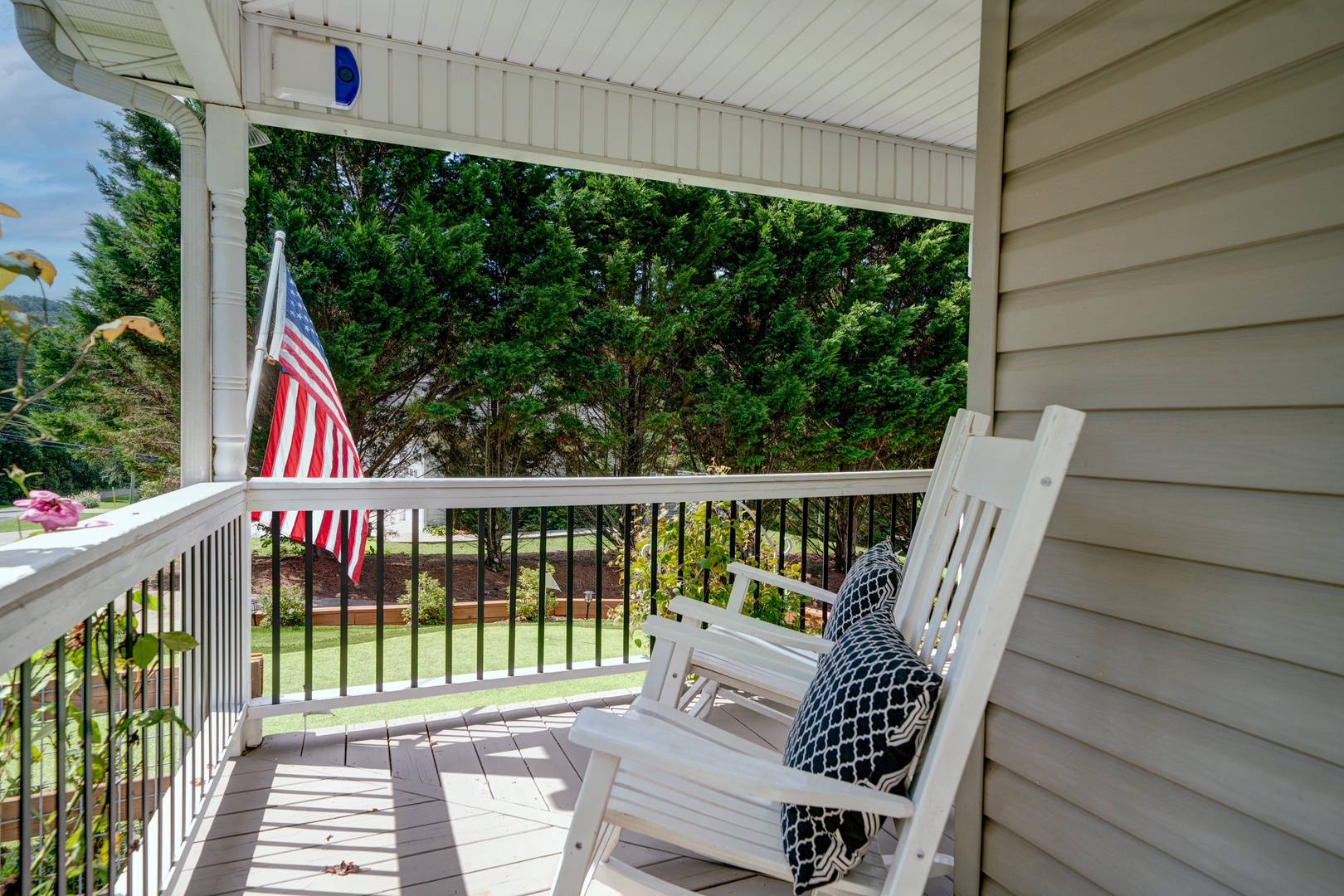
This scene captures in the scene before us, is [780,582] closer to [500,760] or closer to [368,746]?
[500,760]

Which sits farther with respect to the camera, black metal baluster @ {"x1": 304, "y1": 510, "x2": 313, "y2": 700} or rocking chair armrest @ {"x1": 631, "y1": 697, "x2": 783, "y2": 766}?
black metal baluster @ {"x1": 304, "y1": 510, "x2": 313, "y2": 700}

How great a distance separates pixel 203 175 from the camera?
2.36 m

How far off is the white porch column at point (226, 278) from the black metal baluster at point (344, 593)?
0.46 meters

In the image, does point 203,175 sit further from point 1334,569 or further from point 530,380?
point 530,380

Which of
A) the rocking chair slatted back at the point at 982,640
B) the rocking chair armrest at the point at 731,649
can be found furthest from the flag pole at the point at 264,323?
the rocking chair slatted back at the point at 982,640

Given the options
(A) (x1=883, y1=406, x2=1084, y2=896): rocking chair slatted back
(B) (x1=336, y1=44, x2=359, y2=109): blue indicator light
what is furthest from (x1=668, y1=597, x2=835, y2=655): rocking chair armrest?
(B) (x1=336, y1=44, x2=359, y2=109): blue indicator light

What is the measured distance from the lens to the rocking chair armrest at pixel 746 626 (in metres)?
2.05

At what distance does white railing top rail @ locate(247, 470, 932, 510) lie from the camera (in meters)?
2.53

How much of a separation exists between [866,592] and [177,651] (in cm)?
156

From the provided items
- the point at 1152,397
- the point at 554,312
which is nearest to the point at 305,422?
the point at 1152,397

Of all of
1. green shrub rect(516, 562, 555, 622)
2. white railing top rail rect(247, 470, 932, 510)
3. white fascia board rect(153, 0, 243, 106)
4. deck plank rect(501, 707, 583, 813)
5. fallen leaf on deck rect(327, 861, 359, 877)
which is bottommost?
green shrub rect(516, 562, 555, 622)

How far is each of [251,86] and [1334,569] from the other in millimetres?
2922

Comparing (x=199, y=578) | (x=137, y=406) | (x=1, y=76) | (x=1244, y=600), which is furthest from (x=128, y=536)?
(x=137, y=406)

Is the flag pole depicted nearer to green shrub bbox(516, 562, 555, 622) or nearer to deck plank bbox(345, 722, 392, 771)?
deck plank bbox(345, 722, 392, 771)
